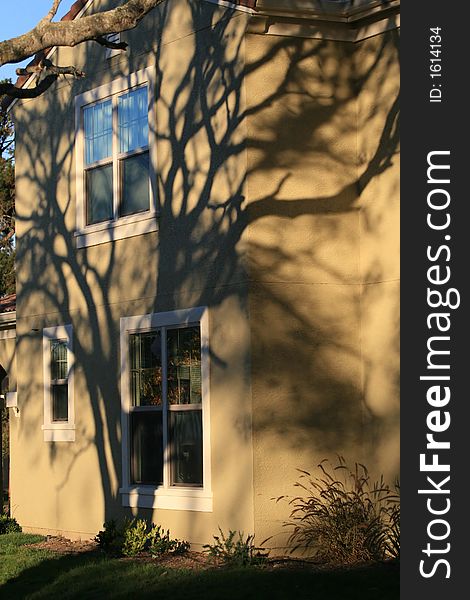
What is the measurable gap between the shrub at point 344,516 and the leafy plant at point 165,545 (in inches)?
61.1

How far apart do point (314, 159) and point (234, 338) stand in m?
2.28

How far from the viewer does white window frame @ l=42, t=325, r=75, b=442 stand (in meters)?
16.2

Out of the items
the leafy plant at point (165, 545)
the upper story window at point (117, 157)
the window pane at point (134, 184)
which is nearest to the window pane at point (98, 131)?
the upper story window at point (117, 157)

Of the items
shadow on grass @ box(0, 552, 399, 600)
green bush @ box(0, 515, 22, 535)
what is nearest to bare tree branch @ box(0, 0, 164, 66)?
shadow on grass @ box(0, 552, 399, 600)

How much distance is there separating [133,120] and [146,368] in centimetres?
324

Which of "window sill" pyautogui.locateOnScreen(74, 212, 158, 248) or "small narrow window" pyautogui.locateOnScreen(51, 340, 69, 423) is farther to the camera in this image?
"small narrow window" pyautogui.locateOnScreen(51, 340, 69, 423)

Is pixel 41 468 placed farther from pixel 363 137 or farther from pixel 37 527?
pixel 363 137

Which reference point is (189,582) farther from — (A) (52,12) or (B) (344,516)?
(A) (52,12)

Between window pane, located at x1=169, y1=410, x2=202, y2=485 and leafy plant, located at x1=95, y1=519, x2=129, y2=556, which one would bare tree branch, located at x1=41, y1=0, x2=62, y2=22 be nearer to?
window pane, located at x1=169, y1=410, x2=202, y2=485

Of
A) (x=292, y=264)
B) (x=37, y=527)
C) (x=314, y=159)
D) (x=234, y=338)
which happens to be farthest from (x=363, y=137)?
(x=37, y=527)

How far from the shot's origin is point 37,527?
16.8m

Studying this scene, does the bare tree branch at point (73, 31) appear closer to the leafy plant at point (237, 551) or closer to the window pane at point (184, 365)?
the window pane at point (184, 365)

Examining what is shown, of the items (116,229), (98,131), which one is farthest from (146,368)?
(98,131)

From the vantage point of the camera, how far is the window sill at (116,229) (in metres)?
14.8
